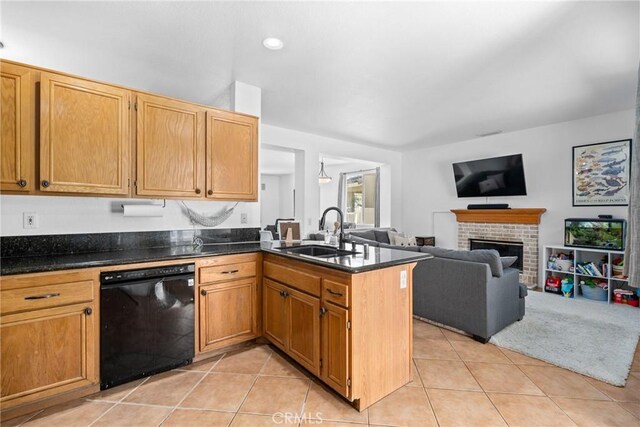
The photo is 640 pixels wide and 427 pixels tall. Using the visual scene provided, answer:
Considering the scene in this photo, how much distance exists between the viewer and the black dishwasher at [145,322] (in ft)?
6.59

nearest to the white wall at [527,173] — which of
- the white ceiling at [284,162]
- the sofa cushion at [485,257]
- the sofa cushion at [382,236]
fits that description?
the white ceiling at [284,162]

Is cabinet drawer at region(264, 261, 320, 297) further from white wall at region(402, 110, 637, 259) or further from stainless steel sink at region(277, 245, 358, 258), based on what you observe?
white wall at region(402, 110, 637, 259)

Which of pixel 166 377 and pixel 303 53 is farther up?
pixel 303 53

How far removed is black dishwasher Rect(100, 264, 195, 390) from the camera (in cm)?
201

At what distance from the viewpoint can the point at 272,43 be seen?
242cm

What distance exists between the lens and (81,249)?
244 centimetres

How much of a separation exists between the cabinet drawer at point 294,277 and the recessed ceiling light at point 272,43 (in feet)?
6.01

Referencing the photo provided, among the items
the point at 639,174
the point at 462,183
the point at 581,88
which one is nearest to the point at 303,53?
the point at 639,174

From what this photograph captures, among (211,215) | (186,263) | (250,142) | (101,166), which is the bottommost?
(186,263)

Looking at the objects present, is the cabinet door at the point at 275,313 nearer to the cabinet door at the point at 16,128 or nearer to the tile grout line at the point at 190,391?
the tile grout line at the point at 190,391

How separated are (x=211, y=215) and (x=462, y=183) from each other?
15.7ft

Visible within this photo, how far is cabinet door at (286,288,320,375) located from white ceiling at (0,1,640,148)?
2027mm

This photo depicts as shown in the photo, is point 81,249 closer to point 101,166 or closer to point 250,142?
point 101,166

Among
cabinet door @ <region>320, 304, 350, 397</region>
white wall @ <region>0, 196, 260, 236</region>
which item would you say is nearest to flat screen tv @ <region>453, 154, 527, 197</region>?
cabinet door @ <region>320, 304, 350, 397</region>
